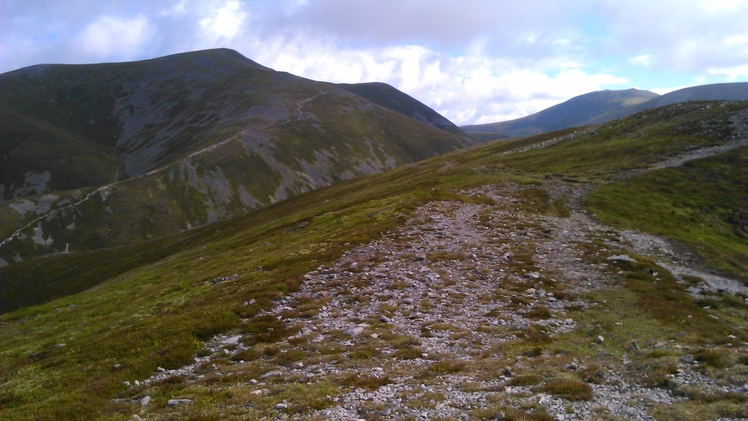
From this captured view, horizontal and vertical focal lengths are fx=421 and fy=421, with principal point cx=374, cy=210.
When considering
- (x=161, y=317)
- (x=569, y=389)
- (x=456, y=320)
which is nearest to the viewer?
(x=569, y=389)

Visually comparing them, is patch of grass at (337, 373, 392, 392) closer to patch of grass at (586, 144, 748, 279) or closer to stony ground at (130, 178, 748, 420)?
stony ground at (130, 178, 748, 420)

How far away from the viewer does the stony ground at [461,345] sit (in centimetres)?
1336

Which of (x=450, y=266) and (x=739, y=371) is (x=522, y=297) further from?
(x=739, y=371)

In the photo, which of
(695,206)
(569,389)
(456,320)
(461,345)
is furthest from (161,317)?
(695,206)

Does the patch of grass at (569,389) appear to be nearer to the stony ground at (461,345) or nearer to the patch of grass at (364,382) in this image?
the stony ground at (461,345)

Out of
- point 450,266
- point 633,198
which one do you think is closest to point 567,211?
point 633,198

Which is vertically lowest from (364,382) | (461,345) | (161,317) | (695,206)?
(695,206)

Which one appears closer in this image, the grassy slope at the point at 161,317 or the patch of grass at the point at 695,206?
the grassy slope at the point at 161,317

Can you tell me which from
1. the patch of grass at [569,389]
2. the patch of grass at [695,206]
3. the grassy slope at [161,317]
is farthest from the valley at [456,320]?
the patch of grass at [695,206]

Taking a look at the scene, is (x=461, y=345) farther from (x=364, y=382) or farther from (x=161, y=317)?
(x=161, y=317)

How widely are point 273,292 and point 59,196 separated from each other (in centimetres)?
19003

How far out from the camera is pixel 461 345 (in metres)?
18.8

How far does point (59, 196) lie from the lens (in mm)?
171875

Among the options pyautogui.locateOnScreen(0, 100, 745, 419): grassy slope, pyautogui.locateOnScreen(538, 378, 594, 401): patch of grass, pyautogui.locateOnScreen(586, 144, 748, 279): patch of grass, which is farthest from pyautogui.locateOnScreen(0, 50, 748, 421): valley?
pyautogui.locateOnScreen(586, 144, 748, 279): patch of grass
